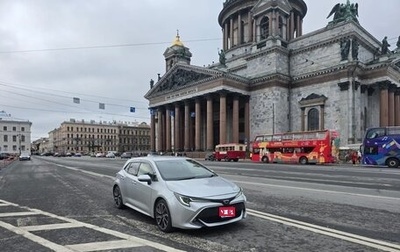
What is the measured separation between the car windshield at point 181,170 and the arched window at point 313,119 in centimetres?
4532

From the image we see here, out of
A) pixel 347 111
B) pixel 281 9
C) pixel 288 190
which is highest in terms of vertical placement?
pixel 281 9

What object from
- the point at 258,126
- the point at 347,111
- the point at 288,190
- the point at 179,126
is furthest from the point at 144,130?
the point at 288,190

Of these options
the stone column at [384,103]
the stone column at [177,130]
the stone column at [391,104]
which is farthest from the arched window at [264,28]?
the stone column at [391,104]

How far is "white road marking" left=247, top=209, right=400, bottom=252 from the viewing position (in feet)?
17.4

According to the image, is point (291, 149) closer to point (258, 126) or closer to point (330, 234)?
point (258, 126)

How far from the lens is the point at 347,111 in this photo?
4525 centimetres

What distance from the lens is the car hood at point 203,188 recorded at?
20.1 ft

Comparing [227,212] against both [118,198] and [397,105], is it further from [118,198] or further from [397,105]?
[397,105]

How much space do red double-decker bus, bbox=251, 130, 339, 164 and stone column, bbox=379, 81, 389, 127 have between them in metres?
7.76

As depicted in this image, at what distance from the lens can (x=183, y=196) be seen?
6.11 meters

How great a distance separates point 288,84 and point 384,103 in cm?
1347

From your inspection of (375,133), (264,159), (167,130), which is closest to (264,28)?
(264,159)

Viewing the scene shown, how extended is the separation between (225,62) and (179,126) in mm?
14727

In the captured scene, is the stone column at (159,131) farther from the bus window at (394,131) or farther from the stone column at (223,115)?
the bus window at (394,131)
